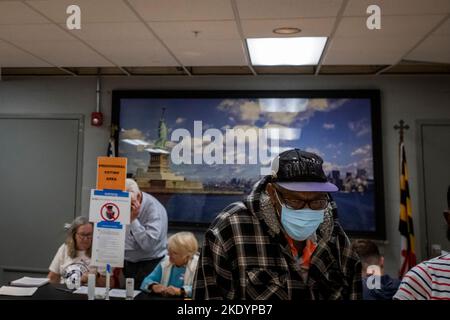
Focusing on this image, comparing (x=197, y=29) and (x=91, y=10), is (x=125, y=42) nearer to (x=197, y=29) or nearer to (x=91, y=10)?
(x=91, y=10)

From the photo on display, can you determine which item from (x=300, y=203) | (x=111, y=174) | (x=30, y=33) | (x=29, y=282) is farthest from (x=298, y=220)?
(x=30, y=33)

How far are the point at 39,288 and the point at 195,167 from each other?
0.83 m

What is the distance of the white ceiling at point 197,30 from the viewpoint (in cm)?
123

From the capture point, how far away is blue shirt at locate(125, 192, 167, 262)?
1246mm

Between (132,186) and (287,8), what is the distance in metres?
0.91

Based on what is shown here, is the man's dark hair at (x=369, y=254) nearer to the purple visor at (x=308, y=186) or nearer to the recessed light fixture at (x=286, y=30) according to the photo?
the purple visor at (x=308, y=186)

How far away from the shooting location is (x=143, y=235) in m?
1.30

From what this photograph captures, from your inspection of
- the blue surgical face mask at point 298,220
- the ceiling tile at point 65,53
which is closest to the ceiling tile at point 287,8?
the ceiling tile at point 65,53

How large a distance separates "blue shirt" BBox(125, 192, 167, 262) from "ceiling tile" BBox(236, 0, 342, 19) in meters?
0.84

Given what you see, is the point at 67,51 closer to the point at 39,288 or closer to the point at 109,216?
the point at 109,216

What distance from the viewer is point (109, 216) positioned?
1.13 meters

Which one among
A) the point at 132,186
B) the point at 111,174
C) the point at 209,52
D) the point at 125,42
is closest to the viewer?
the point at 111,174
